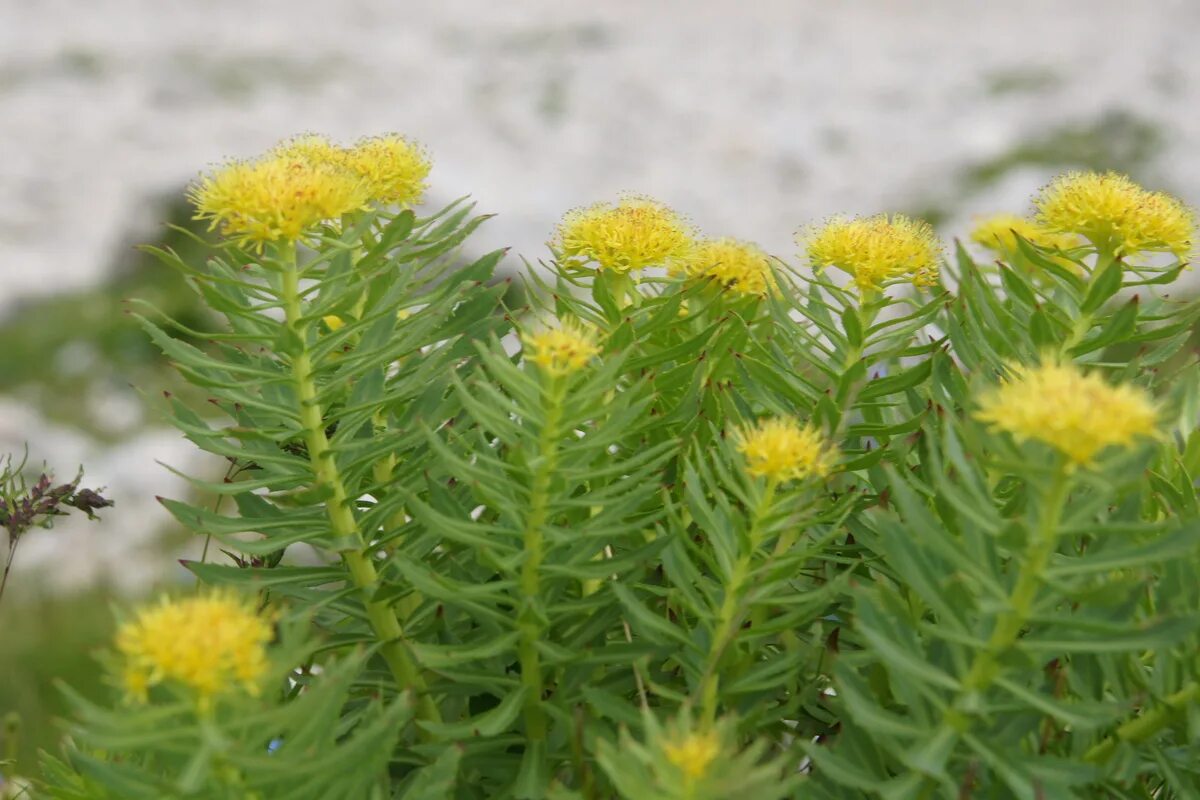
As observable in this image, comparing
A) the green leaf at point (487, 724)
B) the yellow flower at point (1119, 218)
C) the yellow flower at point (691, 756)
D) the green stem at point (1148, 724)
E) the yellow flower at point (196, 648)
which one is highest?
the yellow flower at point (1119, 218)

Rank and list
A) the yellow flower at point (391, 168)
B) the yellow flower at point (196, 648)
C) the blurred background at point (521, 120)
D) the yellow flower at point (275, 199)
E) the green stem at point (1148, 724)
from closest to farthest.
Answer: the yellow flower at point (196, 648) < the green stem at point (1148, 724) < the yellow flower at point (275, 199) < the yellow flower at point (391, 168) < the blurred background at point (521, 120)

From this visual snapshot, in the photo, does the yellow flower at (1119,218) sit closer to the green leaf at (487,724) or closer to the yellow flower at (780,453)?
the yellow flower at (780,453)

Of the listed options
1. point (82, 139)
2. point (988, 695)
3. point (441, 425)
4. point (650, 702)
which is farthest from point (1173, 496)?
point (82, 139)

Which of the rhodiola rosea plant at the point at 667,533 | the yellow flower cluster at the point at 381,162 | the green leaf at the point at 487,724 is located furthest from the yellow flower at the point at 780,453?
the yellow flower cluster at the point at 381,162

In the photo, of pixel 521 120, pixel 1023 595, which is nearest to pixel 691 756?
pixel 1023 595

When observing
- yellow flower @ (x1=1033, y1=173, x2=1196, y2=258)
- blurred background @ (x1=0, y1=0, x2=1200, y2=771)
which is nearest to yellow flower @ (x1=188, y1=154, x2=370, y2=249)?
yellow flower @ (x1=1033, y1=173, x2=1196, y2=258)

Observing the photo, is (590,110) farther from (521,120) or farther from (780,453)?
(780,453)

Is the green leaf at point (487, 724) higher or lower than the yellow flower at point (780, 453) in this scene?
lower
